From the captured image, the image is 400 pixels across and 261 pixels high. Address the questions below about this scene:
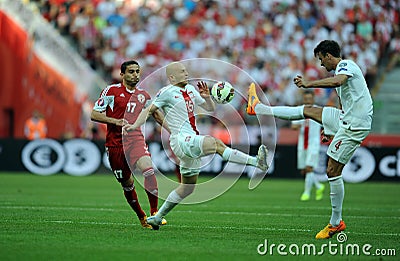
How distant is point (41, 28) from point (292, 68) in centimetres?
870

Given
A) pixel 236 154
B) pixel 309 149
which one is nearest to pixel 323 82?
pixel 236 154

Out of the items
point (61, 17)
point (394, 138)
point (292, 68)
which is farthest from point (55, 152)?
point (394, 138)

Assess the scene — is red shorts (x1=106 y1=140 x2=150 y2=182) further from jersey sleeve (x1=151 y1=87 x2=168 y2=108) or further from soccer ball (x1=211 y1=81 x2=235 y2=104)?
soccer ball (x1=211 y1=81 x2=235 y2=104)

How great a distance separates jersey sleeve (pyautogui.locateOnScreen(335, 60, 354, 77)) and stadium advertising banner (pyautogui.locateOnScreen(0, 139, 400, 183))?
13.7 metres

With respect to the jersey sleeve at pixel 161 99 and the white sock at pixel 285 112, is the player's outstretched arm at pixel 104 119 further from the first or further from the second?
the white sock at pixel 285 112

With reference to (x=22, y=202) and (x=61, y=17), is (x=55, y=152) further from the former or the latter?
(x=22, y=202)

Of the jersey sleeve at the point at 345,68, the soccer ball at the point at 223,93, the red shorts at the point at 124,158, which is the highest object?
the jersey sleeve at the point at 345,68

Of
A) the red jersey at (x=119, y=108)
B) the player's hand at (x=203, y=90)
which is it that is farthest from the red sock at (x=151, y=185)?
the player's hand at (x=203, y=90)

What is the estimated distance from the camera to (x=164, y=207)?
10.7m

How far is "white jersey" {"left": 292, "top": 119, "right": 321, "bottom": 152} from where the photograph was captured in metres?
18.1

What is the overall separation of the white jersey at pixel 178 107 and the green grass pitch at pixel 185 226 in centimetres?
141

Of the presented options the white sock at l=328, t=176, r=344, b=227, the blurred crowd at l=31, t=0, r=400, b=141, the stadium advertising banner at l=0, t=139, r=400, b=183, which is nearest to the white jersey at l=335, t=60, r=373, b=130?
the white sock at l=328, t=176, r=344, b=227

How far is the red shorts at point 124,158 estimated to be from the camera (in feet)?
37.0

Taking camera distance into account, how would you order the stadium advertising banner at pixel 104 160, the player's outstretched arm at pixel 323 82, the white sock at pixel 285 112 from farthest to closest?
the stadium advertising banner at pixel 104 160 < the white sock at pixel 285 112 < the player's outstretched arm at pixel 323 82
